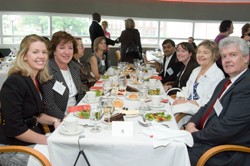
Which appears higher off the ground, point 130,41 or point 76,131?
point 130,41

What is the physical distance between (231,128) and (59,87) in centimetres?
152

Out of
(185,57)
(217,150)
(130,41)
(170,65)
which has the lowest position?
(217,150)

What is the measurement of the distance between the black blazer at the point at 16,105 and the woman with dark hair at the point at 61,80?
0.48 m

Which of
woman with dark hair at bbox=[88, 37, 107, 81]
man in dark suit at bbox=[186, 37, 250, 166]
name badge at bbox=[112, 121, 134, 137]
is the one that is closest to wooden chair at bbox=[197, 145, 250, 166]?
man in dark suit at bbox=[186, 37, 250, 166]

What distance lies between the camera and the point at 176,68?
450 centimetres

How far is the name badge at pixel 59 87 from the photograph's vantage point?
2.58m

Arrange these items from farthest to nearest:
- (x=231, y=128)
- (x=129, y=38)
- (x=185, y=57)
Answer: (x=129, y=38), (x=185, y=57), (x=231, y=128)

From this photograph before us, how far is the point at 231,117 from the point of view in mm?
1903

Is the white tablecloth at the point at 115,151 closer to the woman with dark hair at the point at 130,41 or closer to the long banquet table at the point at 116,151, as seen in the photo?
the long banquet table at the point at 116,151

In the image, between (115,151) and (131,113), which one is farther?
(131,113)

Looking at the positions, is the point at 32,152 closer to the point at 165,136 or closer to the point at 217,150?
the point at 165,136

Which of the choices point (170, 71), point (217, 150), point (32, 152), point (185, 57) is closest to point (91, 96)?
point (32, 152)

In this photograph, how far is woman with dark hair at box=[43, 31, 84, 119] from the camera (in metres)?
2.53

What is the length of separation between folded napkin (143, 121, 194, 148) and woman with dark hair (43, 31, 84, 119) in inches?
42.5
